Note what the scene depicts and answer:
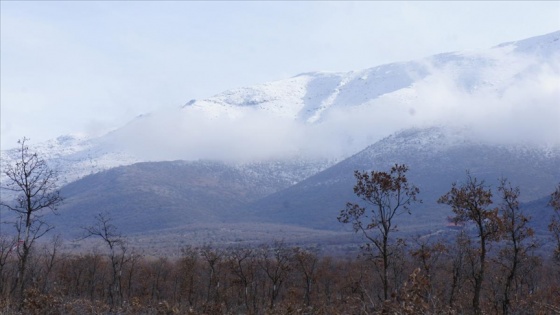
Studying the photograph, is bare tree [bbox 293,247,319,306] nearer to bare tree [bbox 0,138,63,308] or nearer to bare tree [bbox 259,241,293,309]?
bare tree [bbox 259,241,293,309]

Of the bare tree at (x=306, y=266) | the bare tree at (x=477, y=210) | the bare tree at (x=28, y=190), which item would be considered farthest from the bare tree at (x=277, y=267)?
the bare tree at (x=28, y=190)

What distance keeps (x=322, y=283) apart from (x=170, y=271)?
97.5 ft

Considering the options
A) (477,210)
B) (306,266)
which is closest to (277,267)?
(306,266)

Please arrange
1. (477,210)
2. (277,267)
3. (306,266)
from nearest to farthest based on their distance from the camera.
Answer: (477,210)
(277,267)
(306,266)

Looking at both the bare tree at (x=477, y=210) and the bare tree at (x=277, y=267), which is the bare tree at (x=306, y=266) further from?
the bare tree at (x=477, y=210)

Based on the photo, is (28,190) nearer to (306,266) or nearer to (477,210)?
(477,210)

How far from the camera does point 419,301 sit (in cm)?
1440

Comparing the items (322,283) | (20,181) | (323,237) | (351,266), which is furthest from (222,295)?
(323,237)

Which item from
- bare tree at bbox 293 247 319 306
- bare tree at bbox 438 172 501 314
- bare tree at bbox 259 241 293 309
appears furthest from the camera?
bare tree at bbox 293 247 319 306

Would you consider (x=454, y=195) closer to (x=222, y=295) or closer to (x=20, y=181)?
(x=20, y=181)

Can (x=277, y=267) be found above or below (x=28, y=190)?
below

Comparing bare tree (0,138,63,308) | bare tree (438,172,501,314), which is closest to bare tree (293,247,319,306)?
bare tree (438,172,501,314)

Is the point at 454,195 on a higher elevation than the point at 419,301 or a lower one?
higher

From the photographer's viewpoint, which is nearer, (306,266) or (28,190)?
(28,190)
